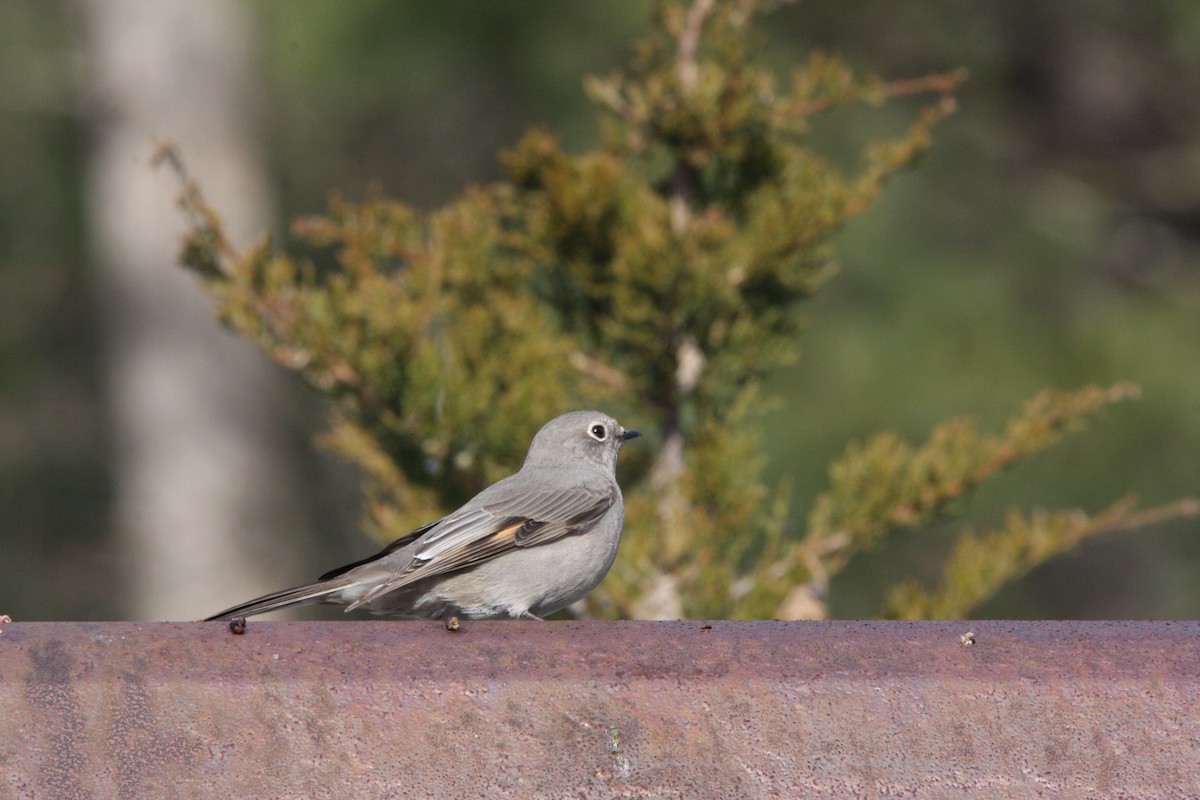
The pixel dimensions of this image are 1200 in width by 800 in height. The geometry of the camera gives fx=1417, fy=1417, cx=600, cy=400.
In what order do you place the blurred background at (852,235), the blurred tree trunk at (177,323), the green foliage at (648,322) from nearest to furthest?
the green foliage at (648,322) < the blurred background at (852,235) < the blurred tree trunk at (177,323)

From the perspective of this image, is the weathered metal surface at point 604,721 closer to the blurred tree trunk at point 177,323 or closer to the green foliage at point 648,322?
the green foliage at point 648,322

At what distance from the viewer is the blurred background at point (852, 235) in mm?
8891

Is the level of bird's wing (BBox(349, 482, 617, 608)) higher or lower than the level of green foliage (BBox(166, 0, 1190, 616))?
lower

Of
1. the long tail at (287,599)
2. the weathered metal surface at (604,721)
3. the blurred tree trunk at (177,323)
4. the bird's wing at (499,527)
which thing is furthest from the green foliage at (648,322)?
the blurred tree trunk at (177,323)

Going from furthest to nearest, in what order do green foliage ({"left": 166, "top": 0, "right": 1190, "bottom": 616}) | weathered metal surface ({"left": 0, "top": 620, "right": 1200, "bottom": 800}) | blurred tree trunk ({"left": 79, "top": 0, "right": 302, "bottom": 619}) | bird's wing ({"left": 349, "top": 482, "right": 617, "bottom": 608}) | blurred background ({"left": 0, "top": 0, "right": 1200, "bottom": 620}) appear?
blurred tree trunk ({"left": 79, "top": 0, "right": 302, "bottom": 619}) < blurred background ({"left": 0, "top": 0, "right": 1200, "bottom": 620}) < green foliage ({"left": 166, "top": 0, "right": 1190, "bottom": 616}) < bird's wing ({"left": 349, "top": 482, "right": 617, "bottom": 608}) < weathered metal surface ({"left": 0, "top": 620, "right": 1200, "bottom": 800})

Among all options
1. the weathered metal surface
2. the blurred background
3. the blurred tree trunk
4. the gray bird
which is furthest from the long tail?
the blurred tree trunk

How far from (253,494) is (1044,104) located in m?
6.18

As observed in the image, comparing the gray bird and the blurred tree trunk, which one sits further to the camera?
the blurred tree trunk

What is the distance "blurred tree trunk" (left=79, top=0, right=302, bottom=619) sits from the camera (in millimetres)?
9227

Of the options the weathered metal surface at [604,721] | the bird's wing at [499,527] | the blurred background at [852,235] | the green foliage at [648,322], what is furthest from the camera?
the blurred background at [852,235]

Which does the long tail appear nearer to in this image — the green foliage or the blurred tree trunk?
the green foliage

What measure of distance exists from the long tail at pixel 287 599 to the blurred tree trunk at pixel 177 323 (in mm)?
5958

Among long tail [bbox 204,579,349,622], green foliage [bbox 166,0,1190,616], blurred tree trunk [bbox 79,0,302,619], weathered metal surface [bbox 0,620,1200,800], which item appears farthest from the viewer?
blurred tree trunk [bbox 79,0,302,619]

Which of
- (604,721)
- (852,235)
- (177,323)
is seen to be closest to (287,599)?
(604,721)
